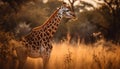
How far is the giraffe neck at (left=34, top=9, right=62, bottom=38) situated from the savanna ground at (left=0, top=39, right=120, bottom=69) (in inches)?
6.2

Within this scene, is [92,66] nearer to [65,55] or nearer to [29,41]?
[65,55]

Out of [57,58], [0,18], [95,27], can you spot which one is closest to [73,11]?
[95,27]

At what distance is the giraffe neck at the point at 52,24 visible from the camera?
13.1ft

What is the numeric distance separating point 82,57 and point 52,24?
20.7 inches

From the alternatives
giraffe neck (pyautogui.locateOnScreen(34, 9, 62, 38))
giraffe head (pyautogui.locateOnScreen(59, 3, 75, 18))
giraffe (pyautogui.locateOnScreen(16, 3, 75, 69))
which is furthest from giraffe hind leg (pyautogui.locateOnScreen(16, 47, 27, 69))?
giraffe head (pyautogui.locateOnScreen(59, 3, 75, 18))

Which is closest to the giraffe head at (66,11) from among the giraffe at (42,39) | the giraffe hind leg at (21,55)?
the giraffe at (42,39)

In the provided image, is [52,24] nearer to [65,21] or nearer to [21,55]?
[65,21]

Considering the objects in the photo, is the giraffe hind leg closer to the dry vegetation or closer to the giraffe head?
the dry vegetation

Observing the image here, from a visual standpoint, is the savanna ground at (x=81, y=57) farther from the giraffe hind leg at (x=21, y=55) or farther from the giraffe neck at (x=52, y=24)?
the giraffe neck at (x=52, y=24)

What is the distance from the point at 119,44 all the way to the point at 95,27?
1.16 ft

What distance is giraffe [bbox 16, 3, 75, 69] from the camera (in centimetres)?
395

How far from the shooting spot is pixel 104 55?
4.07m

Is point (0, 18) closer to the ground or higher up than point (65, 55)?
higher up

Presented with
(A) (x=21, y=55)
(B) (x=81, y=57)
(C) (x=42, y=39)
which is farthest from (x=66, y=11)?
(A) (x=21, y=55)
